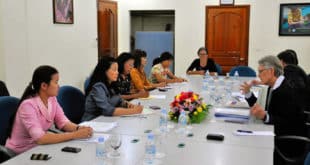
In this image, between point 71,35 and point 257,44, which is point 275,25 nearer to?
point 257,44

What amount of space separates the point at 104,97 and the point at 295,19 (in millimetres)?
5604

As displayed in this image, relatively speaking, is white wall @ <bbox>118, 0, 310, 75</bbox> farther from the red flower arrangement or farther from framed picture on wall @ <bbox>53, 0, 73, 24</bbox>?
the red flower arrangement

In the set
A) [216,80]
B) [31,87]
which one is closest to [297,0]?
[216,80]

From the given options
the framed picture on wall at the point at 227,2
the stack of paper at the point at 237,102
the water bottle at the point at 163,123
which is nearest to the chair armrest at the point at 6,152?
the water bottle at the point at 163,123

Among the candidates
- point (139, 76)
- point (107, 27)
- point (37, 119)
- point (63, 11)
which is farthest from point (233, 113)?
point (107, 27)

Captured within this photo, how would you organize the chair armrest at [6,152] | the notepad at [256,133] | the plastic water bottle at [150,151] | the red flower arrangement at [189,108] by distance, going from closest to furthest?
the plastic water bottle at [150,151] → the chair armrest at [6,152] → the notepad at [256,133] → the red flower arrangement at [189,108]

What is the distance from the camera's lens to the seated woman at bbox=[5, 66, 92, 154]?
2223 mm

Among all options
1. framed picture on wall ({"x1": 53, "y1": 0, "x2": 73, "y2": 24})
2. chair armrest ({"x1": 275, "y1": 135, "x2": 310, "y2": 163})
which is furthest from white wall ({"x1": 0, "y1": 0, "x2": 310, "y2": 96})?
chair armrest ({"x1": 275, "y1": 135, "x2": 310, "y2": 163})

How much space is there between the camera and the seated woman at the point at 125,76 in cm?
400

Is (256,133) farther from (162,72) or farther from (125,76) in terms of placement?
(162,72)

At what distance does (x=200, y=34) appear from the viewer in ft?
25.7

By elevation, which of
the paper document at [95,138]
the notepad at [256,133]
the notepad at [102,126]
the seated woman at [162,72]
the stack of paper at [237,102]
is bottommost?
the notepad at [256,133]

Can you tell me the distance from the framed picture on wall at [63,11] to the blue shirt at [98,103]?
2784 millimetres

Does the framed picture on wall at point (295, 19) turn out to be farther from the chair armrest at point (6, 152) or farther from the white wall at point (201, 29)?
the chair armrest at point (6, 152)
